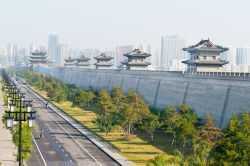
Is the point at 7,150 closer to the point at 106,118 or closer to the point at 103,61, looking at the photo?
the point at 106,118

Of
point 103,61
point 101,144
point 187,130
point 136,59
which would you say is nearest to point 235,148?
point 187,130

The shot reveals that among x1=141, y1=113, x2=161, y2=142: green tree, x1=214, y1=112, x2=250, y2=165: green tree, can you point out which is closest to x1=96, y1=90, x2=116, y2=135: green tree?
x1=141, y1=113, x2=161, y2=142: green tree

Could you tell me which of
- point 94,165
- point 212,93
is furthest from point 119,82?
point 94,165

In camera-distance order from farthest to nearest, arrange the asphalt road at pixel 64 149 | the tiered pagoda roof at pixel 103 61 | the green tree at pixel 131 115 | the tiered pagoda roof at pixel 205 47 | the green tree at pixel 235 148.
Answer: the tiered pagoda roof at pixel 103 61
the tiered pagoda roof at pixel 205 47
the green tree at pixel 131 115
the asphalt road at pixel 64 149
the green tree at pixel 235 148

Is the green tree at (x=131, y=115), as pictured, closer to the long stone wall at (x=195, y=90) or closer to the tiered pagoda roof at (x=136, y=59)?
the long stone wall at (x=195, y=90)

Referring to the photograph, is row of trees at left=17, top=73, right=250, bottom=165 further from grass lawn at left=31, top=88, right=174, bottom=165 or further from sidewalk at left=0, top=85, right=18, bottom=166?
sidewalk at left=0, top=85, right=18, bottom=166

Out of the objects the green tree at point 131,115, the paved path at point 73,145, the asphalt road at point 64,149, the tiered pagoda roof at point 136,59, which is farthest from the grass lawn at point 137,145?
the tiered pagoda roof at point 136,59
